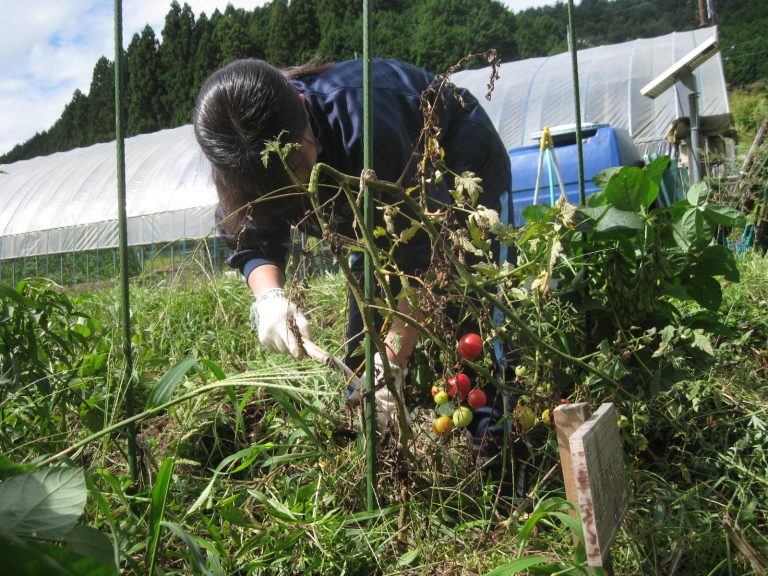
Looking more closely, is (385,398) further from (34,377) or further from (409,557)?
(34,377)

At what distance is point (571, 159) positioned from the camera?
4043 mm

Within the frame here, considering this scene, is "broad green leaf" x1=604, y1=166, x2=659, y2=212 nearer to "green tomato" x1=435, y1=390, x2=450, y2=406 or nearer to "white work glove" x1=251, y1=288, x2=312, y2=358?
"green tomato" x1=435, y1=390, x2=450, y2=406

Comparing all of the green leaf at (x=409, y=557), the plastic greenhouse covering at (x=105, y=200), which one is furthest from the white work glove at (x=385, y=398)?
the plastic greenhouse covering at (x=105, y=200)

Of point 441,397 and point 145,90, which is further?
point 145,90

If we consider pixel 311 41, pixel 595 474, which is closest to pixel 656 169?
pixel 595 474

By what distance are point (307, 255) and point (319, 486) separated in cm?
37

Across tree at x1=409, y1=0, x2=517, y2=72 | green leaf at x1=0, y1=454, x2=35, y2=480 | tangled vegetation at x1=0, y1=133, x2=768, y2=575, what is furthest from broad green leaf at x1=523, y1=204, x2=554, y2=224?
tree at x1=409, y1=0, x2=517, y2=72

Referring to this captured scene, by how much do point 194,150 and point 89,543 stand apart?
1026 centimetres

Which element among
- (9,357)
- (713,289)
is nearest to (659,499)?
(713,289)

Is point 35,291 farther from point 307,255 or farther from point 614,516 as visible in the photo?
point 614,516

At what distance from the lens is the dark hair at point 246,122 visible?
1.23 metres

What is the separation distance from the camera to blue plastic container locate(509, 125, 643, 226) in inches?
158

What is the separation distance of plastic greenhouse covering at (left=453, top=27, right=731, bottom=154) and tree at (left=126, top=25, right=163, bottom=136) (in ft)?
34.9

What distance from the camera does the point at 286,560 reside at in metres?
0.94
